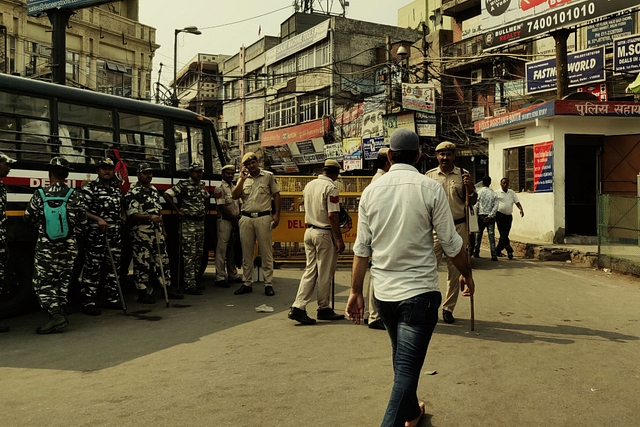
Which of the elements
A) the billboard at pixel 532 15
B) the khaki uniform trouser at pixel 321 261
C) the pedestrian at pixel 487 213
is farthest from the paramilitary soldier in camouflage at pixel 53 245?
the billboard at pixel 532 15

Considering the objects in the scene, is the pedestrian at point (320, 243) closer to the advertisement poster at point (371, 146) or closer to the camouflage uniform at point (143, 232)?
the camouflage uniform at point (143, 232)

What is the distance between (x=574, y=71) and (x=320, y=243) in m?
18.8

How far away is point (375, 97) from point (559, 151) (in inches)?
678

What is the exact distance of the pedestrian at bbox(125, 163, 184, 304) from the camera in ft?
25.7

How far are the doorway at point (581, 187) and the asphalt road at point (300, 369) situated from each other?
821 cm

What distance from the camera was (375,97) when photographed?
1218 inches

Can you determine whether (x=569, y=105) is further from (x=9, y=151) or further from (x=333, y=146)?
(x=333, y=146)

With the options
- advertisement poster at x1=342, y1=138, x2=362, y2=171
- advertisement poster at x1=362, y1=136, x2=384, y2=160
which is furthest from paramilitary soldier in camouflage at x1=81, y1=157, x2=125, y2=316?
advertisement poster at x1=342, y1=138, x2=362, y2=171

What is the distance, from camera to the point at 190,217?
870cm

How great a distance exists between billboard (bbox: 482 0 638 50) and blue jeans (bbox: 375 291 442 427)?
51.0ft

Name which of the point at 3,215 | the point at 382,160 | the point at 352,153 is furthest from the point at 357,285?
the point at 352,153

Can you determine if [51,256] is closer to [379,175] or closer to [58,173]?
[58,173]

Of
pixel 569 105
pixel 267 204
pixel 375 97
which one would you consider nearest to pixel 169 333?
pixel 267 204

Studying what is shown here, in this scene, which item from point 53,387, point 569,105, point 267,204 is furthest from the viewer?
point 569,105
